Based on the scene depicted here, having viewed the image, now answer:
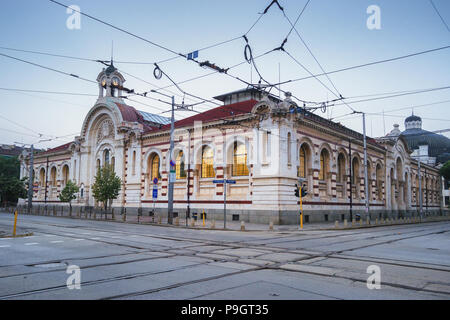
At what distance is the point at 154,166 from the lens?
40.9 m

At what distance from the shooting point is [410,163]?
56.0 meters

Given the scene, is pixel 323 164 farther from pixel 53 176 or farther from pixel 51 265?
pixel 53 176

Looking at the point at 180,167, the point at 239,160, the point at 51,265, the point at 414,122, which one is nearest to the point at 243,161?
the point at 239,160

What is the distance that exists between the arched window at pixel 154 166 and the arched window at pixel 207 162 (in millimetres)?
7176

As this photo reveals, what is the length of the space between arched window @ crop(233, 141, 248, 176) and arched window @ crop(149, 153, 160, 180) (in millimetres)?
11191

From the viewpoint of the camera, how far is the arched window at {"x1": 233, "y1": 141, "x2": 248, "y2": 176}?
32344 millimetres

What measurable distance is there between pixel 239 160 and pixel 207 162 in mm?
4055

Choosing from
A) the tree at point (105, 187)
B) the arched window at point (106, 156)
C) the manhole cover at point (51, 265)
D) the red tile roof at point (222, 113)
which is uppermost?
the red tile roof at point (222, 113)

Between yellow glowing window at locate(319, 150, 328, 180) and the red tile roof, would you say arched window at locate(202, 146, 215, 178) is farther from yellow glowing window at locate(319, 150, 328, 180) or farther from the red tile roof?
yellow glowing window at locate(319, 150, 328, 180)

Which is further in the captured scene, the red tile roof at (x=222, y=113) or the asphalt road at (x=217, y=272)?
the red tile roof at (x=222, y=113)

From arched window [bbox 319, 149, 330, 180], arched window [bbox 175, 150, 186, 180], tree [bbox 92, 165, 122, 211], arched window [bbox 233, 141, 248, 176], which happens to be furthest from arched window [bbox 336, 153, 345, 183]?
tree [bbox 92, 165, 122, 211]

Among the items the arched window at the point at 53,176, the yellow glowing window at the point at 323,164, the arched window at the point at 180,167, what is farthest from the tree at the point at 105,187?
the arched window at the point at 53,176

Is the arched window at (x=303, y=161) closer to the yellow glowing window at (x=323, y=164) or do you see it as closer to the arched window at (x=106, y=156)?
the yellow glowing window at (x=323, y=164)

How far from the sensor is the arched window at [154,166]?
133 ft
